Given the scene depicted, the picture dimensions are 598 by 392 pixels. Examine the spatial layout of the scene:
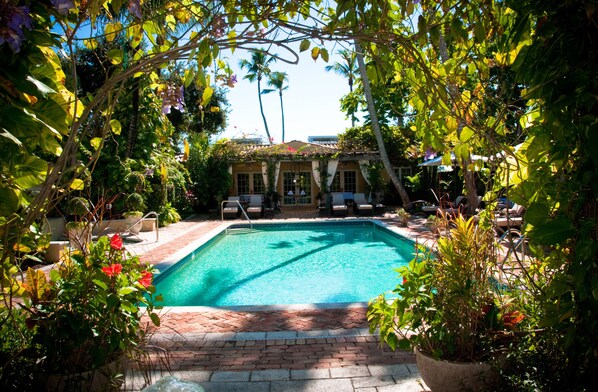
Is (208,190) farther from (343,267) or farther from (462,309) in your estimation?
(462,309)

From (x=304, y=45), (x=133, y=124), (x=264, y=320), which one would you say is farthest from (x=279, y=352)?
(x=133, y=124)

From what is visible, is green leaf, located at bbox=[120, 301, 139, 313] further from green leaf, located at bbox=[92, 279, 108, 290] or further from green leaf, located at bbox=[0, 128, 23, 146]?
green leaf, located at bbox=[0, 128, 23, 146]

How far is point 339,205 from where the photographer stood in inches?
693

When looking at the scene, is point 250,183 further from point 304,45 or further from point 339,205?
point 304,45

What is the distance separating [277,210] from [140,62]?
682 inches

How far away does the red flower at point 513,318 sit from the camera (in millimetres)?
2427

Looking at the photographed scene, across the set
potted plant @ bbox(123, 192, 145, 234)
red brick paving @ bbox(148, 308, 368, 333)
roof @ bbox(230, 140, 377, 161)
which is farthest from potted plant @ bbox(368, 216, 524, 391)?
roof @ bbox(230, 140, 377, 161)

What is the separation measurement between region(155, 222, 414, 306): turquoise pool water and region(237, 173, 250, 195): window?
6845 millimetres

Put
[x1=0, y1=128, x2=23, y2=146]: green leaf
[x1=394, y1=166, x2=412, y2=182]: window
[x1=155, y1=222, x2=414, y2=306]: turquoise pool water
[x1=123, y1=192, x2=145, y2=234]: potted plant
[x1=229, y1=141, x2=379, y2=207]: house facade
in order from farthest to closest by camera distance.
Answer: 1. [x1=394, y1=166, x2=412, y2=182]: window
2. [x1=229, y1=141, x2=379, y2=207]: house facade
3. [x1=123, y1=192, x2=145, y2=234]: potted plant
4. [x1=155, y1=222, x2=414, y2=306]: turquoise pool water
5. [x1=0, y1=128, x2=23, y2=146]: green leaf

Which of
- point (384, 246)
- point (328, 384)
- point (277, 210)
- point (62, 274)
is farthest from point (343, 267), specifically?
point (277, 210)

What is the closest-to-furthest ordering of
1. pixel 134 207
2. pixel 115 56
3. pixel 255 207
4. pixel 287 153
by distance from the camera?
pixel 115 56, pixel 134 207, pixel 255 207, pixel 287 153

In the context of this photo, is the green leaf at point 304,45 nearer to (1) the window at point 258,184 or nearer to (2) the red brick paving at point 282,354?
(2) the red brick paving at point 282,354

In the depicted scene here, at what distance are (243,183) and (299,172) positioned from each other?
9.49ft

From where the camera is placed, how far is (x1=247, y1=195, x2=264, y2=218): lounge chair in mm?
17125
